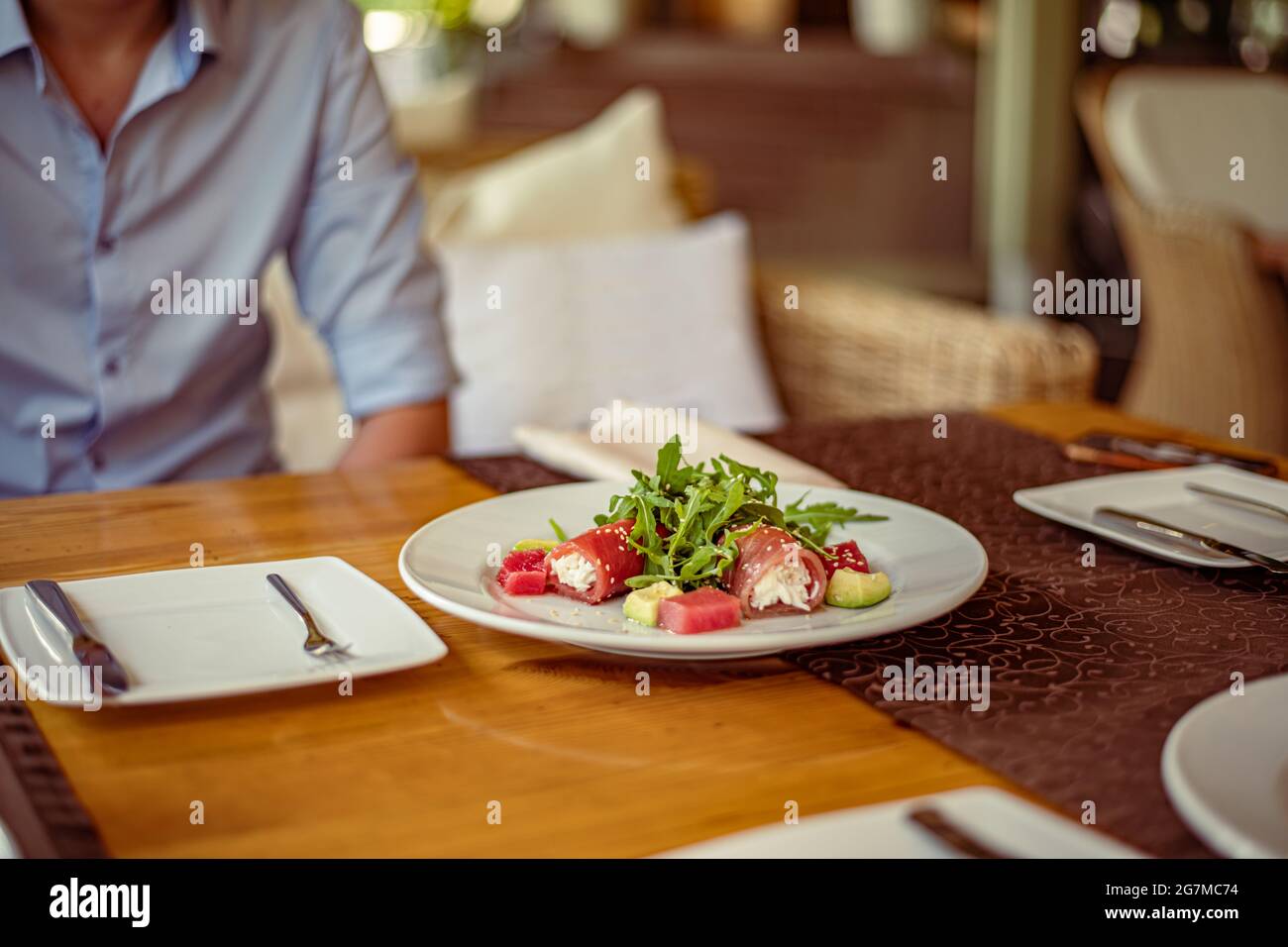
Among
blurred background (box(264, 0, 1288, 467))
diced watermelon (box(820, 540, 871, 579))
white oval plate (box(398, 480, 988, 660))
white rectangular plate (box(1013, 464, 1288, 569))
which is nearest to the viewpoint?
white oval plate (box(398, 480, 988, 660))

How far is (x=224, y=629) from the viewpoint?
76 cm

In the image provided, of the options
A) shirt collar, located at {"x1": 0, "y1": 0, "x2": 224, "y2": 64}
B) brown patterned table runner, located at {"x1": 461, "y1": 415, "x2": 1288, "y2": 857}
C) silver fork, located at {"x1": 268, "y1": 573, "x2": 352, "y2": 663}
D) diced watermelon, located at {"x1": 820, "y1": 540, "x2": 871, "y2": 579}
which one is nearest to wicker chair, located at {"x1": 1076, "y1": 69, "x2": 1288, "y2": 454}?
brown patterned table runner, located at {"x1": 461, "y1": 415, "x2": 1288, "y2": 857}

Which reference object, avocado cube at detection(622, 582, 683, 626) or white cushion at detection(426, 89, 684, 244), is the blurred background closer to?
white cushion at detection(426, 89, 684, 244)

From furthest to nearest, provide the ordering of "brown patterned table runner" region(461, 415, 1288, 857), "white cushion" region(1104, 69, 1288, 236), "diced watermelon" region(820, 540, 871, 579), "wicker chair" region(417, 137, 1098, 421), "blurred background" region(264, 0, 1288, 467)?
"white cushion" region(1104, 69, 1288, 236), "blurred background" region(264, 0, 1288, 467), "wicker chair" region(417, 137, 1098, 421), "diced watermelon" region(820, 540, 871, 579), "brown patterned table runner" region(461, 415, 1288, 857)

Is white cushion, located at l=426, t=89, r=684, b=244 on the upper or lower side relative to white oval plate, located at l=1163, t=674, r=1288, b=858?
upper

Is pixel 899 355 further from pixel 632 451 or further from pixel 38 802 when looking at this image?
pixel 38 802

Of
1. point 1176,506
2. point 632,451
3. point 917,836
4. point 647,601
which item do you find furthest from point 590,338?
point 917,836

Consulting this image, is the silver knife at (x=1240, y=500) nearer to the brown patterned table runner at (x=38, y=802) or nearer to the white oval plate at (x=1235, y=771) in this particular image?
the white oval plate at (x=1235, y=771)

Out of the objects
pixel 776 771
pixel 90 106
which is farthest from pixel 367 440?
pixel 776 771

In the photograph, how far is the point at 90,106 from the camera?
1.48 meters

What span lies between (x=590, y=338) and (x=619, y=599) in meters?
1.58

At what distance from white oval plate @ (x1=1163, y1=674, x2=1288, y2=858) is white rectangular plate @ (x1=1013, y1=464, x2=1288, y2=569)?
279 mm

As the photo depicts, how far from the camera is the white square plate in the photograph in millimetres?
681
